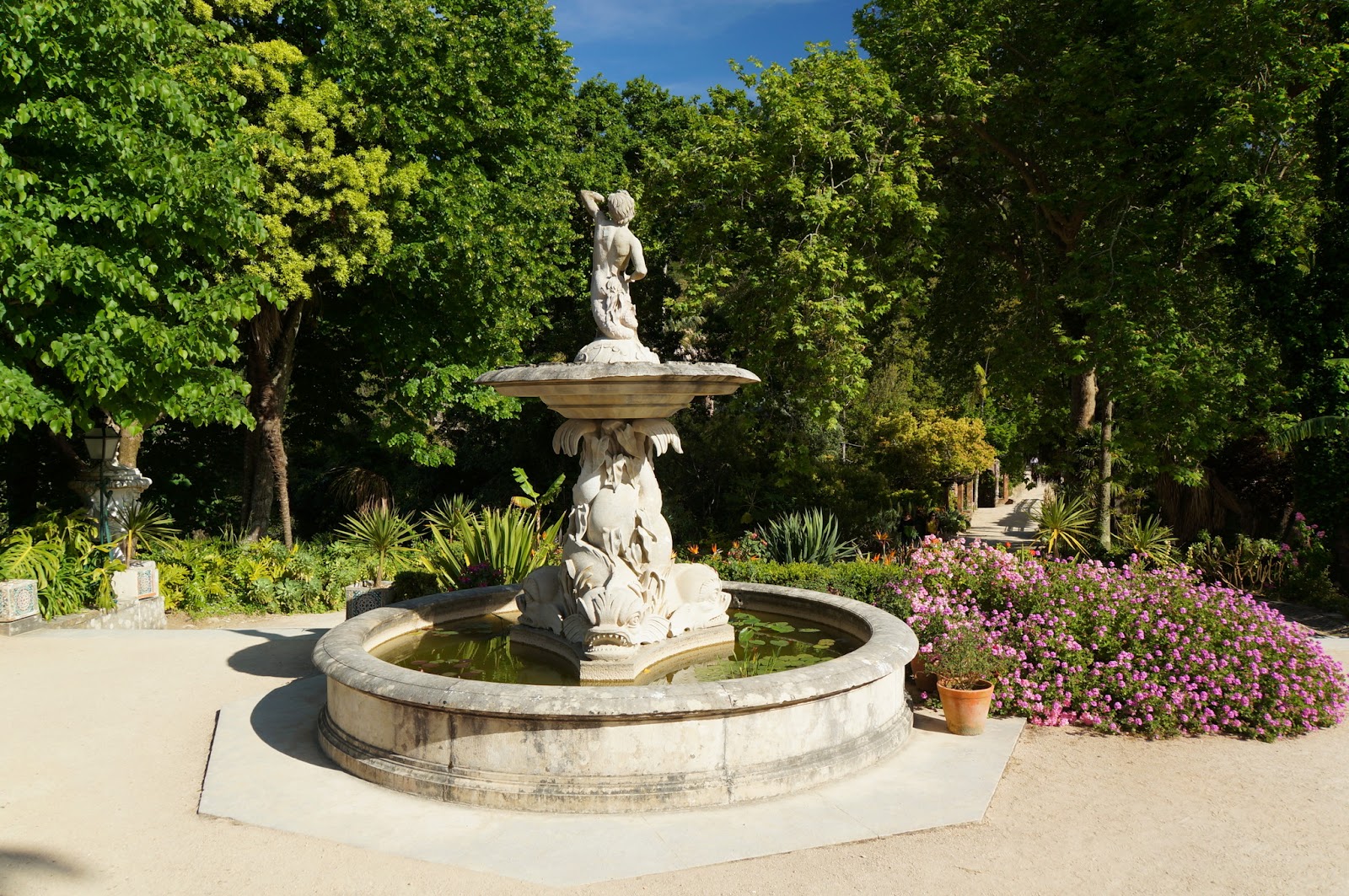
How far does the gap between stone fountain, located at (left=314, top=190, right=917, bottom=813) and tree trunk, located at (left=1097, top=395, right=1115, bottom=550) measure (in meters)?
8.67

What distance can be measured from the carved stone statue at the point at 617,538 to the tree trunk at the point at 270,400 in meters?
10.4

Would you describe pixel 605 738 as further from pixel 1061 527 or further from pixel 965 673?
pixel 1061 527

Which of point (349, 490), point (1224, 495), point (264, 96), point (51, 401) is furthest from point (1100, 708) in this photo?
point (349, 490)

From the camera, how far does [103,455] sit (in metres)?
12.8

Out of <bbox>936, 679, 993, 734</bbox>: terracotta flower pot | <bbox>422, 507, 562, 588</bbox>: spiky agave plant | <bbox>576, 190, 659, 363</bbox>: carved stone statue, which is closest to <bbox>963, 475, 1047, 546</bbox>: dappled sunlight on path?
<bbox>422, 507, 562, 588</bbox>: spiky agave plant

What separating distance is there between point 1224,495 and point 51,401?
1759 cm

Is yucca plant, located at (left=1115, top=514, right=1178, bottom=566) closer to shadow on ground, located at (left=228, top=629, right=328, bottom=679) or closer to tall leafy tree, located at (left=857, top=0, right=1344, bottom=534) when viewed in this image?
tall leafy tree, located at (left=857, top=0, right=1344, bottom=534)

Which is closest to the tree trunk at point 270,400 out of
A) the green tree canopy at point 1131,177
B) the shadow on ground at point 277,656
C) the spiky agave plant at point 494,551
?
the shadow on ground at point 277,656

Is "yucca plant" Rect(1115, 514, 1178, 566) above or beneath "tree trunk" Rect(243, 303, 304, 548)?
beneath

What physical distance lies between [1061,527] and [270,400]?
13412mm

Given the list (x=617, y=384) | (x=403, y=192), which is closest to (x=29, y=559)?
(x=403, y=192)

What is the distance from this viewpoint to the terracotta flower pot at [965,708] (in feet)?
21.5

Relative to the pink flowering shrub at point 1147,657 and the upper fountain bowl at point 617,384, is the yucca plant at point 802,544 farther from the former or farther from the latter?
the upper fountain bowl at point 617,384

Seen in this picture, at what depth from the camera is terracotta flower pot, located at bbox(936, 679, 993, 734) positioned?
6559 millimetres
